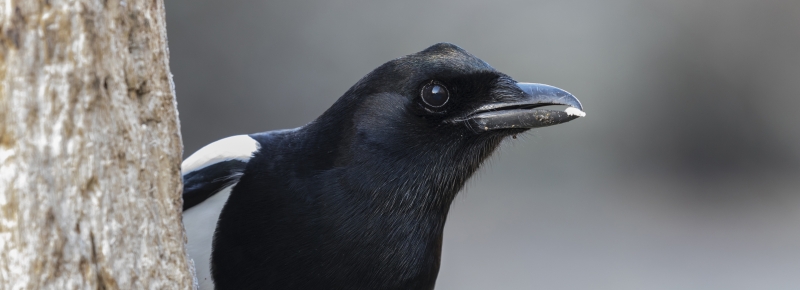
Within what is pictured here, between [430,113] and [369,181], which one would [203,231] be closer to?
[369,181]

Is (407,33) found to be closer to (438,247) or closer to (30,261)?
(438,247)

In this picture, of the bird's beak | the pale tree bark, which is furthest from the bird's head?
the pale tree bark

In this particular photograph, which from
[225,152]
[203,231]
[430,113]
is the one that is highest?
[430,113]

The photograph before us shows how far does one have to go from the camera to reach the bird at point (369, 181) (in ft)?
4.25

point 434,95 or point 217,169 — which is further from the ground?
point 434,95

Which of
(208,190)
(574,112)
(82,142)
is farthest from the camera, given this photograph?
(208,190)

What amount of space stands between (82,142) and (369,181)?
0.60 meters

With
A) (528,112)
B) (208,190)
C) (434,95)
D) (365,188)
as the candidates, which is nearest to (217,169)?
(208,190)

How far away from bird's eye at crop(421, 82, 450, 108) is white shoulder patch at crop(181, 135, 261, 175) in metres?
0.35

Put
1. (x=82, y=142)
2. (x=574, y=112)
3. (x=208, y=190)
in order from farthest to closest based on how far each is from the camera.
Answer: (x=208, y=190)
(x=574, y=112)
(x=82, y=142)

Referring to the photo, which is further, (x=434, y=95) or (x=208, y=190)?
(x=208, y=190)

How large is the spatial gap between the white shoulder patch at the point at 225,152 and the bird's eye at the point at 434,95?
1.13 feet

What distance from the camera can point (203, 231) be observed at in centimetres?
140

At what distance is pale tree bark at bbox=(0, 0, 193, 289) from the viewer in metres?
0.77
